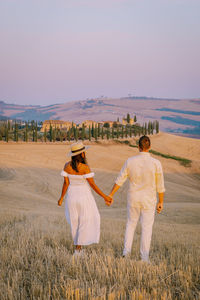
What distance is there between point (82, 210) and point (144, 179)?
1.46 m

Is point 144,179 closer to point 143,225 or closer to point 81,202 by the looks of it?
point 143,225

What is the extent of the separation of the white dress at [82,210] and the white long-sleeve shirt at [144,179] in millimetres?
902

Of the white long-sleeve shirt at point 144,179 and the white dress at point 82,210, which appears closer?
the white long-sleeve shirt at point 144,179

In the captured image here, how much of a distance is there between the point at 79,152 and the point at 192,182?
41.6 m

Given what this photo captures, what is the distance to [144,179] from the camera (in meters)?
5.36

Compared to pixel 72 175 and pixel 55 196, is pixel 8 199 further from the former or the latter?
pixel 72 175

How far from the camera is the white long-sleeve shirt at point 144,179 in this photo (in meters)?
5.34

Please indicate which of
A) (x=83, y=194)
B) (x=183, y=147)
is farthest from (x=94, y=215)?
(x=183, y=147)

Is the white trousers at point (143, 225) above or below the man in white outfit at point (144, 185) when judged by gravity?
below

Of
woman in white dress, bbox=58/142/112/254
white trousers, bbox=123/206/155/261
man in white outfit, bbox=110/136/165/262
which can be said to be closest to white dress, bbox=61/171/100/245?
woman in white dress, bbox=58/142/112/254

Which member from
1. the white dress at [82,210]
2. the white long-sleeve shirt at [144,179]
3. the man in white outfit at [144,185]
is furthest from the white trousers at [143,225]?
the white dress at [82,210]

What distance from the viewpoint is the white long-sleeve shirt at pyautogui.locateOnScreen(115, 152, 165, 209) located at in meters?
5.34

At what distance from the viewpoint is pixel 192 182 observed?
4416 cm

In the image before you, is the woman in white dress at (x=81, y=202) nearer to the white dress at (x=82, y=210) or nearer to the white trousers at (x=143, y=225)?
the white dress at (x=82, y=210)
